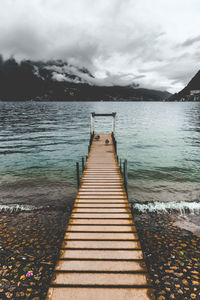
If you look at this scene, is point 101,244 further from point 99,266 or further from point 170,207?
point 170,207

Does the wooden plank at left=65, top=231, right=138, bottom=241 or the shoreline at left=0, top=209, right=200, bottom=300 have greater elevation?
the wooden plank at left=65, top=231, right=138, bottom=241

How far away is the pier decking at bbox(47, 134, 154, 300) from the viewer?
3996 mm

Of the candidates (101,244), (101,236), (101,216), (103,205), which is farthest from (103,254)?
(103,205)

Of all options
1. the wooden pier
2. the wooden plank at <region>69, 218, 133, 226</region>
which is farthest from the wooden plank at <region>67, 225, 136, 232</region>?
the wooden plank at <region>69, 218, 133, 226</region>

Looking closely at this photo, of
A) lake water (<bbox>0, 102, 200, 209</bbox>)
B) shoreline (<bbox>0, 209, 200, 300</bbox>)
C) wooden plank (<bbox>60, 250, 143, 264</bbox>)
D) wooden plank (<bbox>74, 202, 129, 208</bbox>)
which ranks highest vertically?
wooden plank (<bbox>60, 250, 143, 264</bbox>)

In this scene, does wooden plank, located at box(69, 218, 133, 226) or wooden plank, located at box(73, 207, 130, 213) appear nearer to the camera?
wooden plank, located at box(69, 218, 133, 226)

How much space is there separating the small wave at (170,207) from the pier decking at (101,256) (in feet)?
8.72

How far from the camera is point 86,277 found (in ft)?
14.2

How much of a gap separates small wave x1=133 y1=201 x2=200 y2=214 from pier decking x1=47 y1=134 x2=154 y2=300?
266 centimetres

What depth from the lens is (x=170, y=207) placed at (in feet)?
34.1

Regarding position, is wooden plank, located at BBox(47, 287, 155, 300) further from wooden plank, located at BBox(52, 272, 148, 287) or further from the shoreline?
the shoreline

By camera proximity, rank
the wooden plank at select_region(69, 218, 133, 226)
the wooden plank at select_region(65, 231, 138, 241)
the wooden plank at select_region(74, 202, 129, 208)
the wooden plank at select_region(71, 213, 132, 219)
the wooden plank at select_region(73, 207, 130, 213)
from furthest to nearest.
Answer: the wooden plank at select_region(74, 202, 129, 208) → the wooden plank at select_region(73, 207, 130, 213) → the wooden plank at select_region(71, 213, 132, 219) → the wooden plank at select_region(69, 218, 133, 226) → the wooden plank at select_region(65, 231, 138, 241)

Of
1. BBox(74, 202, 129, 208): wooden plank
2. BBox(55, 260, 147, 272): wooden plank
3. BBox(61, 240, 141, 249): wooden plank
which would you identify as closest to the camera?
BBox(55, 260, 147, 272): wooden plank

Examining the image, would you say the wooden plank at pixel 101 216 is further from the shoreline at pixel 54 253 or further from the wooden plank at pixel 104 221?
the shoreline at pixel 54 253
